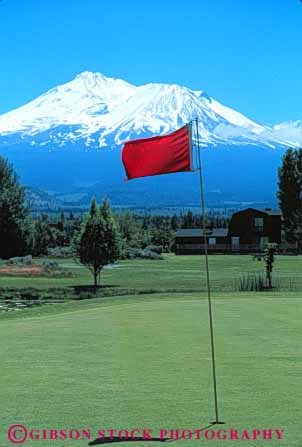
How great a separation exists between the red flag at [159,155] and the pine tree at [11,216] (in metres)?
53.0

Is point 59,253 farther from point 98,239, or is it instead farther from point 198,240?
point 98,239

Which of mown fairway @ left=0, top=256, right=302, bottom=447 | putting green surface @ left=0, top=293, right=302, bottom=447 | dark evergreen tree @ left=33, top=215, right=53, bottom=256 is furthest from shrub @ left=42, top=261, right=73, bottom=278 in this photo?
putting green surface @ left=0, top=293, right=302, bottom=447

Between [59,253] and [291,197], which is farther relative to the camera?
[291,197]

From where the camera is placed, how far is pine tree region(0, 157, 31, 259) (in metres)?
59.6

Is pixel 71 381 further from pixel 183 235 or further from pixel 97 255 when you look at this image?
pixel 183 235

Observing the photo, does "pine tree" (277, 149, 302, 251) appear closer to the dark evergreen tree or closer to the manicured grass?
the manicured grass

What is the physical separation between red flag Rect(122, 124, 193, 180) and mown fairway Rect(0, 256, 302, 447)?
221 cm

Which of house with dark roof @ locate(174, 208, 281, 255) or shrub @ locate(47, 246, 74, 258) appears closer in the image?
shrub @ locate(47, 246, 74, 258)

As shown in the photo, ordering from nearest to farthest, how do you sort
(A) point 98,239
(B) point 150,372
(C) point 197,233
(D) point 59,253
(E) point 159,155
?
(E) point 159,155 < (B) point 150,372 < (A) point 98,239 < (D) point 59,253 < (C) point 197,233

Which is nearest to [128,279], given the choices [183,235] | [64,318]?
[64,318]

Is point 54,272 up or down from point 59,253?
down

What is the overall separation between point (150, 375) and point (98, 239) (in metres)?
33.8

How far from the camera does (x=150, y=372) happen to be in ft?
28.6

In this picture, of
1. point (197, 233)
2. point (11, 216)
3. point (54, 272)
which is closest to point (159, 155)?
point (54, 272)
